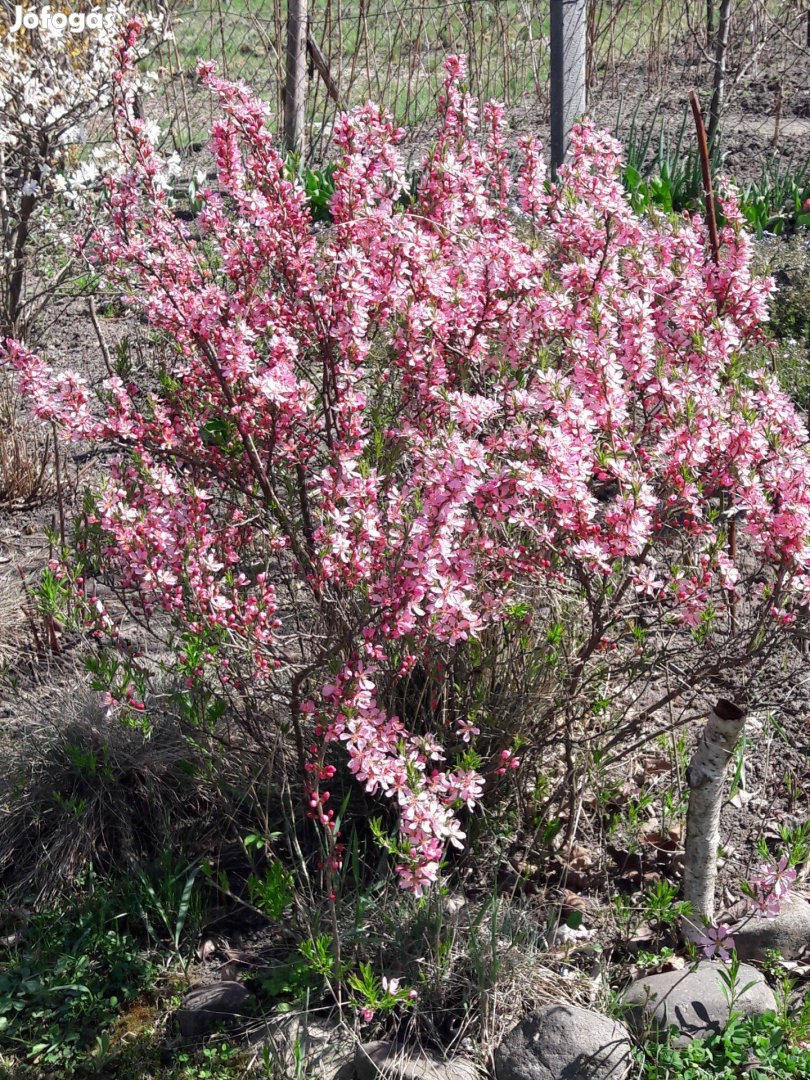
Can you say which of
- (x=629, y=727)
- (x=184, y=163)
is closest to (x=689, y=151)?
(x=184, y=163)

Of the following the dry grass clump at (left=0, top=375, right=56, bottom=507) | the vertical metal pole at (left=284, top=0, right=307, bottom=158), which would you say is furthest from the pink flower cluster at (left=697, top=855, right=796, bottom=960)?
the vertical metal pole at (left=284, top=0, right=307, bottom=158)

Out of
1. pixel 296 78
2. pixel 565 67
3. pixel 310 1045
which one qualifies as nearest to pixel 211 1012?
pixel 310 1045

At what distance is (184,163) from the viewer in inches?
342

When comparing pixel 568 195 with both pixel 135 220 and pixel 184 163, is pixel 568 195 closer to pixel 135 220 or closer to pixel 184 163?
pixel 135 220

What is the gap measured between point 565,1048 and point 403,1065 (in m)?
0.37

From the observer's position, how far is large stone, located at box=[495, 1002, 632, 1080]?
2.31 metres

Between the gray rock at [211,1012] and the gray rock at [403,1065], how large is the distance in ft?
1.17

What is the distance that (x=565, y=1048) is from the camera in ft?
7.63

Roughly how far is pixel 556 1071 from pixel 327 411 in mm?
1662

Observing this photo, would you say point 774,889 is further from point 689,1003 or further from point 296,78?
point 296,78

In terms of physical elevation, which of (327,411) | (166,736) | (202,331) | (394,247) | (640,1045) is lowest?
(640,1045)

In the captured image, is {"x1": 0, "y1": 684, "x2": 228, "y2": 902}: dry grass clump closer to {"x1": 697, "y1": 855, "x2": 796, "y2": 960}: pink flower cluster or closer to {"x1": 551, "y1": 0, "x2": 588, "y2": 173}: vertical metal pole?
{"x1": 697, "y1": 855, "x2": 796, "y2": 960}: pink flower cluster

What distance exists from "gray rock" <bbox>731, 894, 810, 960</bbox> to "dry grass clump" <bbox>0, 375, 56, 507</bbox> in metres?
3.37

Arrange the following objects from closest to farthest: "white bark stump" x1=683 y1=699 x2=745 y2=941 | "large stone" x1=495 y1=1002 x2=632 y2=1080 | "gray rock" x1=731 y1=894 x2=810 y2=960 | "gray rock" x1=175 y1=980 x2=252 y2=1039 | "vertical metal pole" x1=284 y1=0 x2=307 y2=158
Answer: "large stone" x1=495 y1=1002 x2=632 y2=1080 < "white bark stump" x1=683 y1=699 x2=745 y2=941 < "gray rock" x1=175 y1=980 x2=252 y2=1039 < "gray rock" x1=731 y1=894 x2=810 y2=960 < "vertical metal pole" x1=284 y1=0 x2=307 y2=158
